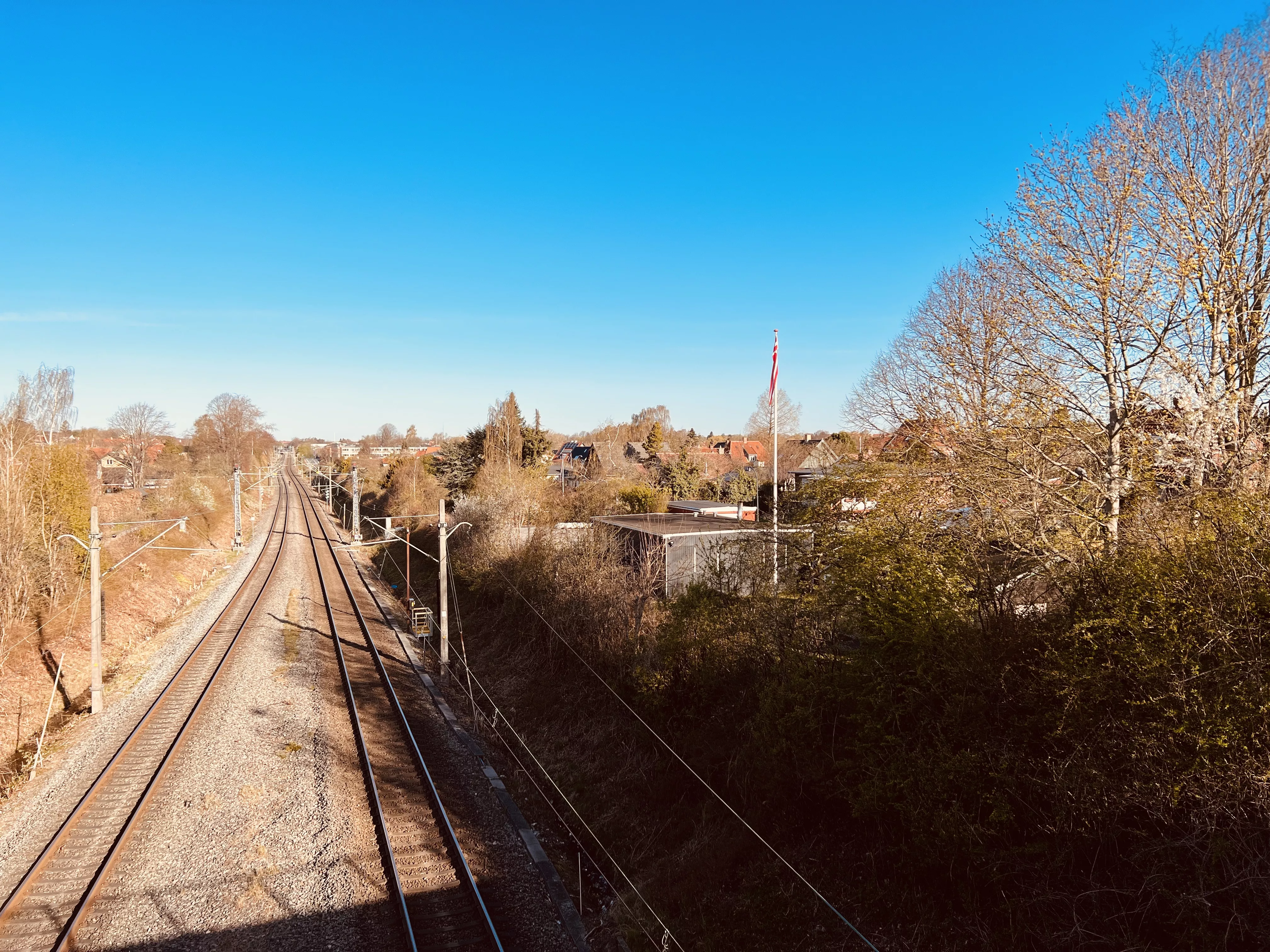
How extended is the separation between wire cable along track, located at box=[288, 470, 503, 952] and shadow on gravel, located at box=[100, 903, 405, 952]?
0.29 metres

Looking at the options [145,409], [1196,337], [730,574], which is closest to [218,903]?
[730,574]

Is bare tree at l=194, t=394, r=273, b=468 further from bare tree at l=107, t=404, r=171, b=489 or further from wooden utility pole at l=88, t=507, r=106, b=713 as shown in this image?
wooden utility pole at l=88, t=507, r=106, b=713

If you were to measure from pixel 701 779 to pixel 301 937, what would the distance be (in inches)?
226

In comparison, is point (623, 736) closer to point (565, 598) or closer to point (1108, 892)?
point (565, 598)

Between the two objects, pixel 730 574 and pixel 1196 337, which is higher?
pixel 1196 337

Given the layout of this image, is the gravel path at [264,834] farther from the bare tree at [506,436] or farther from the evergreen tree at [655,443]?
the evergreen tree at [655,443]

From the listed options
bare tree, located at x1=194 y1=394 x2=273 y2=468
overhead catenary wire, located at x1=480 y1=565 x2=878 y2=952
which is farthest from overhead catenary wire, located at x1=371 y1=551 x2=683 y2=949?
bare tree, located at x1=194 y1=394 x2=273 y2=468

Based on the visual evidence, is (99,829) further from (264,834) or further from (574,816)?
(574,816)

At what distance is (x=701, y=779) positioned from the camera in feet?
33.3

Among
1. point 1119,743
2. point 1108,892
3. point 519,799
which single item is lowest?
point 519,799

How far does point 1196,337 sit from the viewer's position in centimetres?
861

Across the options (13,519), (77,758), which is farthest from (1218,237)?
(13,519)

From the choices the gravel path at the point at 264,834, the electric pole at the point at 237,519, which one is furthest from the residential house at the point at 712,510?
the electric pole at the point at 237,519

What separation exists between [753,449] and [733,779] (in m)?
67.5
